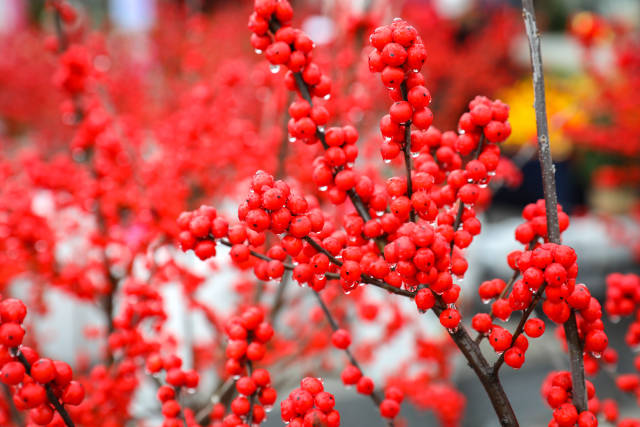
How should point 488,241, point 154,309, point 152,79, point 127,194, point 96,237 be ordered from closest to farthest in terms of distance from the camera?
point 154,309, point 96,237, point 127,194, point 488,241, point 152,79

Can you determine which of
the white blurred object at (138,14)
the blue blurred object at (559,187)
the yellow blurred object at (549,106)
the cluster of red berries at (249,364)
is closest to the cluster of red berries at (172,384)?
the cluster of red berries at (249,364)

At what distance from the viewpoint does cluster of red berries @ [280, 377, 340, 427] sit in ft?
1.69

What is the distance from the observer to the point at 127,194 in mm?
1294

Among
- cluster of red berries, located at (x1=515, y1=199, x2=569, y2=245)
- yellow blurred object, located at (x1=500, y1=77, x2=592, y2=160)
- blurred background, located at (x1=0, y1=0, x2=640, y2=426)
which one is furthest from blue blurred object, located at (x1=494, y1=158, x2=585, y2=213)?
cluster of red berries, located at (x1=515, y1=199, x2=569, y2=245)

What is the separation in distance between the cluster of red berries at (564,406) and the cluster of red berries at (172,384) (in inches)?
16.6

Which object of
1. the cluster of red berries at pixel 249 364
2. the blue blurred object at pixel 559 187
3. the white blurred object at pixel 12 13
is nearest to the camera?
the cluster of red berries at pixel 249 364

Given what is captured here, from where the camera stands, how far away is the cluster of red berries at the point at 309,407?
1.69ft

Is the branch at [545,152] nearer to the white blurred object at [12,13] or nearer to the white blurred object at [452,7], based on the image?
the white blurred object at [452,7]

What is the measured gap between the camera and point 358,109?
50.3 inches

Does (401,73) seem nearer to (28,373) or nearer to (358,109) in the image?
(28,373)

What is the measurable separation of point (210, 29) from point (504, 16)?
8.05 ft

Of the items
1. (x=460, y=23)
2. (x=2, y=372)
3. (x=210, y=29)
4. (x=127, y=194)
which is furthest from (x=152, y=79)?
(x=2, y=372)

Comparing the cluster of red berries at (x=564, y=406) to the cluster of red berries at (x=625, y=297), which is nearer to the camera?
the cluster of red berries at (x=564, y=406)

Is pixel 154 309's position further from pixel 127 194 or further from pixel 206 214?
pixel 127 194
